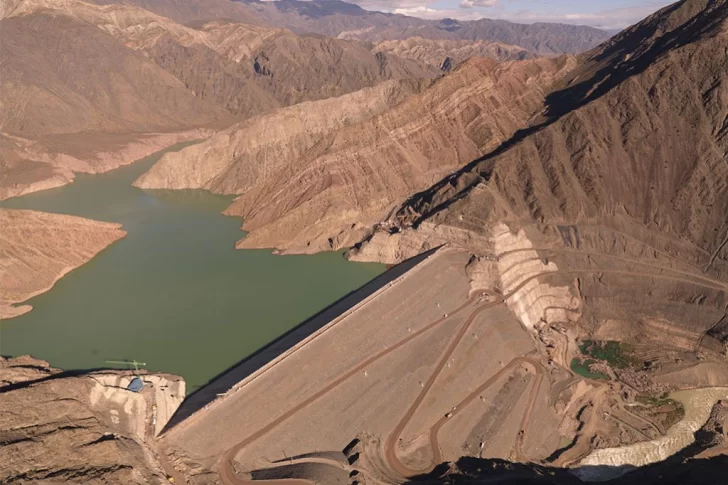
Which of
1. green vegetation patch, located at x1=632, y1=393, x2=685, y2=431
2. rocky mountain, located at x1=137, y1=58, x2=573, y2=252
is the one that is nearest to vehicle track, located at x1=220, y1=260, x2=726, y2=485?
green vegetation patch, located at x1=632, y1=393, x2=685, y2=431

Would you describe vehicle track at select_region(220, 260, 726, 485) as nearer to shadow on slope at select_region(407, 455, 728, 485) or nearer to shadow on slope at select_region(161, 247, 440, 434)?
shadow on slope at select_region(407, 455, 728, 485)

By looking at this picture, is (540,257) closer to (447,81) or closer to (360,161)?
(360,161)

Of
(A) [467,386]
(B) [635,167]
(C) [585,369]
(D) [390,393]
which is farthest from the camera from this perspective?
(B) [635,167]

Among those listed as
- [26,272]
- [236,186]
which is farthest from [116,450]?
[236,186]

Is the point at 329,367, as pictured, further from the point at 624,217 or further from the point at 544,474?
the point at 624,217

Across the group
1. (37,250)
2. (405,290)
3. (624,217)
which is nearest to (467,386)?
(405,290)

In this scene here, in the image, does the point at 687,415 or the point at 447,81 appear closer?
the point at 687,415

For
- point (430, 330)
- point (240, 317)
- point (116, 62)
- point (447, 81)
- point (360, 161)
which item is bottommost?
point (430, 330)
